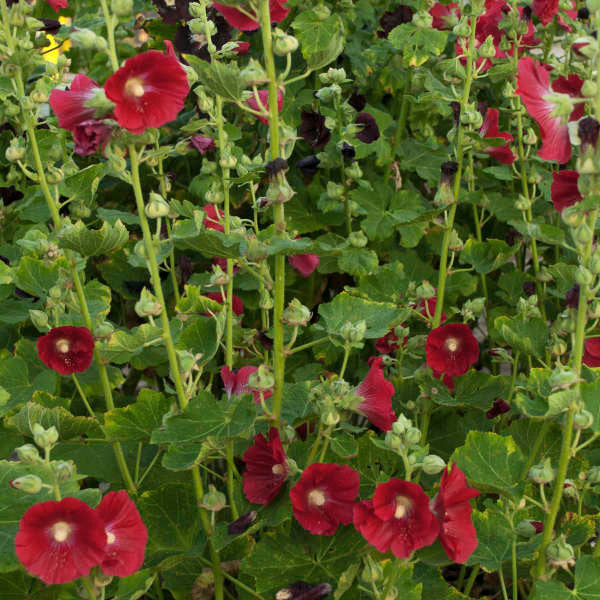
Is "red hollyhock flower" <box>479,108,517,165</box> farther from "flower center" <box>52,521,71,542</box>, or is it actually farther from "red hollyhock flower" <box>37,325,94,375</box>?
"flower center" <box>52,521,71,542</box>

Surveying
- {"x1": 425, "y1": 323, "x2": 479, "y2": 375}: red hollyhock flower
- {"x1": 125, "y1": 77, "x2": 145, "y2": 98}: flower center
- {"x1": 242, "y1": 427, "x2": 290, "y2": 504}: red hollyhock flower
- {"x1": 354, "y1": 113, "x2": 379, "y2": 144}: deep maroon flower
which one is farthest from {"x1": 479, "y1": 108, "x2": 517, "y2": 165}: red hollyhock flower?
{"x1": 125, "y1": 77, "x2": 145, "y2": 98}: flower center

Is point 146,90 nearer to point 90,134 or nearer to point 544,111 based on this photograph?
point 90,134

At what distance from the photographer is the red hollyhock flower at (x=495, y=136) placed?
80.0 inches

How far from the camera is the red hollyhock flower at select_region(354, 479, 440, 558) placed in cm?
114

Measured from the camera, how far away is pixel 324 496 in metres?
1.30

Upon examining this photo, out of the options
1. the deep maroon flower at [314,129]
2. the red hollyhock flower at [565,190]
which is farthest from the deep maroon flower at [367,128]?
the red hollyhock flower at [565,190]

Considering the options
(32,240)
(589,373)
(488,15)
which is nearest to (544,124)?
(589,373)

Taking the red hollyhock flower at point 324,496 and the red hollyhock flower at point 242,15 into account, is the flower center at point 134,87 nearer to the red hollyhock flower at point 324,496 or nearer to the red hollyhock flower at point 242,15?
the red hollyhock flower at point 242,15

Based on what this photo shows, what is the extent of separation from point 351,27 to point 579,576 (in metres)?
1.93

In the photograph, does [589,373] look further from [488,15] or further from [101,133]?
[488,15]

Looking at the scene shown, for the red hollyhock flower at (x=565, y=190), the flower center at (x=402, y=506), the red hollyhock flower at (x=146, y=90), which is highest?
the red hollyhock flower at (x=146, y=90)

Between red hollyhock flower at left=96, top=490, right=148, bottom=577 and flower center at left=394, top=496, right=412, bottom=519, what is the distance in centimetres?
37

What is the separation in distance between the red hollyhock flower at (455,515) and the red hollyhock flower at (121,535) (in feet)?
1.42

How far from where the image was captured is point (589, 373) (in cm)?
141
